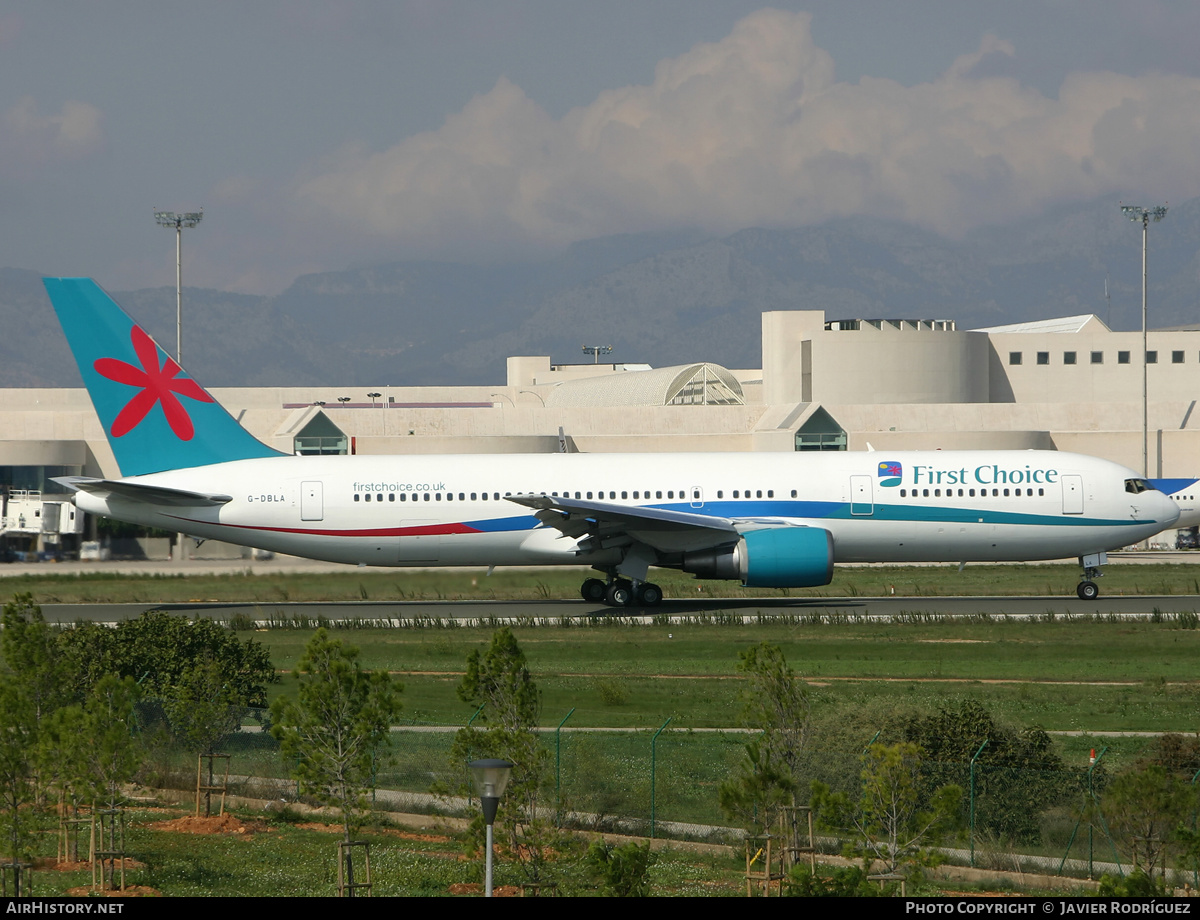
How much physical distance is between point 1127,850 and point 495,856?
735 cm

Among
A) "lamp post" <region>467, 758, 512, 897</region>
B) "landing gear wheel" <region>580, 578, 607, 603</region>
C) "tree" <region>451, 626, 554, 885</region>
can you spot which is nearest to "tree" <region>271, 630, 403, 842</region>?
"tree" <region>451, 626, 554, 885</region>

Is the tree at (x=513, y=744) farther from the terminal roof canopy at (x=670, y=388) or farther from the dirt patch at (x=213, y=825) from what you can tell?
the terminal roof canopy at (x=670, y=388)

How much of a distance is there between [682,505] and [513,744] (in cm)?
2492

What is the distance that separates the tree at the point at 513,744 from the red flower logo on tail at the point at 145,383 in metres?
26.9

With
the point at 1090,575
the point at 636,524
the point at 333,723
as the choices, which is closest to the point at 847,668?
the point at 636,524

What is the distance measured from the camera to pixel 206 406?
41250 mm

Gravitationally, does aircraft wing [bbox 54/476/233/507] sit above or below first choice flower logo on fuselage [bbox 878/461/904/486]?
below

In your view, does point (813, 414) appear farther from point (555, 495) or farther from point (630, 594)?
point (630, 594)

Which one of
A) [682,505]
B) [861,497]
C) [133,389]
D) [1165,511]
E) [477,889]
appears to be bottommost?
[477,889]

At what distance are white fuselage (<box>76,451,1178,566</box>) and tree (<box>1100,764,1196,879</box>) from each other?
2486 cm

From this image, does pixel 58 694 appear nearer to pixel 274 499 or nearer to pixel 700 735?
pixel 700 735

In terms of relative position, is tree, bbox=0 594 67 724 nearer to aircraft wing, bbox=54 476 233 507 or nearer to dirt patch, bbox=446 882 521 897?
dirt patch, bbox=446 882 521 897

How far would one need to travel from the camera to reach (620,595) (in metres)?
39.5

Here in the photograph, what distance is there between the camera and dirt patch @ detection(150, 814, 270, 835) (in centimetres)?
1795
